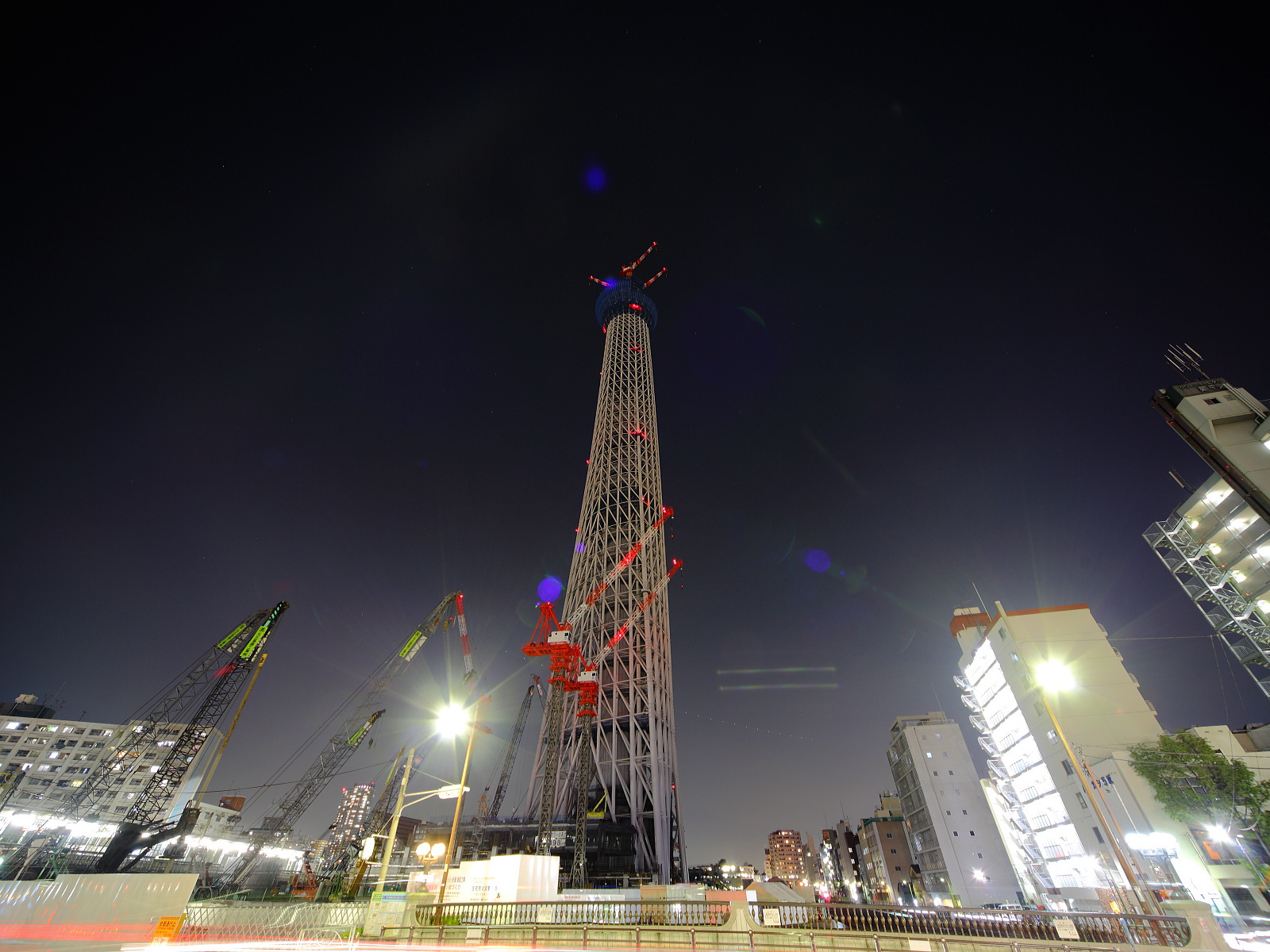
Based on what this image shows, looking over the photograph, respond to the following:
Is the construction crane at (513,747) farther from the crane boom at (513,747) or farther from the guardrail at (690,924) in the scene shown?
the guardrail at (690,924)

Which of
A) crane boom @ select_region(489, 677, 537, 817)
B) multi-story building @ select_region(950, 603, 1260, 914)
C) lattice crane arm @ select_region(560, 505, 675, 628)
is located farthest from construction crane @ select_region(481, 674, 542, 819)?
multi-story building @ select_region(950, 603, 1260, 914)

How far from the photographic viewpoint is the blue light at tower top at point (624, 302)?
295 ft

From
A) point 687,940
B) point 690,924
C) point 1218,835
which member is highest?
point 1218,835

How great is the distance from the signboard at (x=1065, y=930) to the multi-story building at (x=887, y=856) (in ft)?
299

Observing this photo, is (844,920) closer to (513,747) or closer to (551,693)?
(551,693)

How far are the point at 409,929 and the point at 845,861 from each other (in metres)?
143

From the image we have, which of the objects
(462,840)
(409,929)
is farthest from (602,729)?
(409,929)

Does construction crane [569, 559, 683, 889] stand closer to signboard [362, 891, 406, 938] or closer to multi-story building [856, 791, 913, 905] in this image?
signboard [362, 891, 406, 938]

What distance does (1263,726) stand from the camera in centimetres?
4644

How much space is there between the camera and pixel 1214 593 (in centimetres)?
4094

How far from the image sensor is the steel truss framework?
38969 mm

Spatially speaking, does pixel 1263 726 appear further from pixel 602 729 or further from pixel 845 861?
pixel 845 861

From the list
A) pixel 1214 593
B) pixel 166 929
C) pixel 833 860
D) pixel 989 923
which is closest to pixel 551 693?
pixel 166 929

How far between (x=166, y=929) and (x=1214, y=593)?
6227cm
